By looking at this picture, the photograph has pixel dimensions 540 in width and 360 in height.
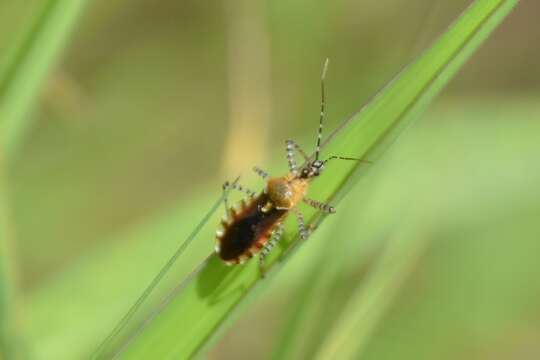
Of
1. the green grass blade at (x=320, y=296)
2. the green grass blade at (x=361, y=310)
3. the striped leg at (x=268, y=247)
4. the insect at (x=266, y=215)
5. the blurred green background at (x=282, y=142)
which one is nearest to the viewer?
the green grass blade at (x=320, y=296)

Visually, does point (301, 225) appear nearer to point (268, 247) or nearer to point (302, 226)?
point (302, 226)

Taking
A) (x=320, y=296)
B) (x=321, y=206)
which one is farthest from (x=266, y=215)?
(x=321, y=206)

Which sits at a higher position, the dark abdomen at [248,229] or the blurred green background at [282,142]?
the blurred green background at [282,142]

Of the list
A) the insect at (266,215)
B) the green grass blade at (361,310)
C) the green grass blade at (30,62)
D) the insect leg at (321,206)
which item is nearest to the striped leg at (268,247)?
the insect at (266,215)

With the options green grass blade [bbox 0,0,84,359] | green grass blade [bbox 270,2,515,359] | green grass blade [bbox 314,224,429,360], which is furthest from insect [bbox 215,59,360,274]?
green grass blade [bbox 0,0,84,359]

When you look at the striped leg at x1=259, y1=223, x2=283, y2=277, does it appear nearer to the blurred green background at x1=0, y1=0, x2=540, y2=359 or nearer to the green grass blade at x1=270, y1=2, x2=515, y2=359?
the green grass blade at x1=270, y1=2, x2=515, y2=359

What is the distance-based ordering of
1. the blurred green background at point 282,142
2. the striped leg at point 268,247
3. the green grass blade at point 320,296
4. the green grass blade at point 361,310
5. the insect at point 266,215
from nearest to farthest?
the green grass blade at point 320,296 → the striped leg at point 268,247 → the insect at point 266,215 → the green grass blade at point 361,310 → the blurred green background at point 282,142

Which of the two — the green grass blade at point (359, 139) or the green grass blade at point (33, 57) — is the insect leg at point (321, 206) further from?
the green grass blade at point (33, 57)

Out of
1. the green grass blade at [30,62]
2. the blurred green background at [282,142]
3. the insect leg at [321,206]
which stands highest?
the blurred green background at [282,142]

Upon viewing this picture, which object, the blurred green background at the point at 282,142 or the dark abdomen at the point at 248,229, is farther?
the blurred green background at the point at 282,142
